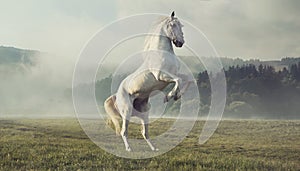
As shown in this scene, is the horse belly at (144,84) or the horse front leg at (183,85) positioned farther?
the horse belly at (144,84)

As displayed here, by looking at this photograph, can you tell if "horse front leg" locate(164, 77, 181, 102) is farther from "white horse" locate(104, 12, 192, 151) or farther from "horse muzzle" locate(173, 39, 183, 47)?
"horse muzzle" locate(173, 39, 183, 47)

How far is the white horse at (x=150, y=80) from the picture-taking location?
477 centimetres

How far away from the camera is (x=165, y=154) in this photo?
17.1 feet

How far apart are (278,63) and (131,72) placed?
6.10m

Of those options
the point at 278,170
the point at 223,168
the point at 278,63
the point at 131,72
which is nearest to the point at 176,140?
the point at 223,168

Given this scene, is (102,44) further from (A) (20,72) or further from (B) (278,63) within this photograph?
(B) (278,63)

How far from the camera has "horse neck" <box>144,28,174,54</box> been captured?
16.6ft

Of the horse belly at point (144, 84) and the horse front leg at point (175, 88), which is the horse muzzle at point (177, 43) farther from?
the horse front leg at point (175, 88)

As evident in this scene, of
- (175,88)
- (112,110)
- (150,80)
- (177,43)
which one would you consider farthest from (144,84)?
(112,110)

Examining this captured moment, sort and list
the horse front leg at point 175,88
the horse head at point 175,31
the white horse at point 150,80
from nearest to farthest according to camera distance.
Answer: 1. the horse front leg at point 175,88
2. the white horse at point 150,80
3. the horse head at point 175,31

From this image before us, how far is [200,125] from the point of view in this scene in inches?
230

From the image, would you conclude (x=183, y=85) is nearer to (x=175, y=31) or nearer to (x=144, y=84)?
(x=144, y=84)

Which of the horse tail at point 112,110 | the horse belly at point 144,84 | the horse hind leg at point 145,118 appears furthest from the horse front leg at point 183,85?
the horse tail at point 112,110

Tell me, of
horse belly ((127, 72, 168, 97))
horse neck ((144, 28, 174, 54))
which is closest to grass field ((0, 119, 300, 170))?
horse belly ((127, 72, 168, 97))
